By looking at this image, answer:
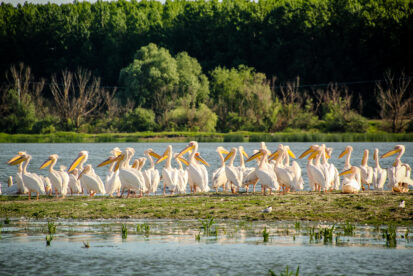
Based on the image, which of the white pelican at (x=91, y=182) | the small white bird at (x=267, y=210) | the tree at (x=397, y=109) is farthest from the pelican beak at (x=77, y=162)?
the tree at (x=397, y=109)

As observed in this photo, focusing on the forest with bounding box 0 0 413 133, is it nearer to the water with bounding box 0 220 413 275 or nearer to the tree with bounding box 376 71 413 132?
the tree with bounding box 376 71 413 132

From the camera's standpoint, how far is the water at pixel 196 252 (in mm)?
8422

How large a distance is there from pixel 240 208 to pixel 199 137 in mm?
33872

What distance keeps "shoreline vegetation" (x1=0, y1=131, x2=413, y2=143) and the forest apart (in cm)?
264

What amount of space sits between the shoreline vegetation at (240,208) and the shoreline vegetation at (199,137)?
98.2 ft

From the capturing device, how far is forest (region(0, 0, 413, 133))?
170 feet

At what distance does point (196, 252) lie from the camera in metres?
9.32

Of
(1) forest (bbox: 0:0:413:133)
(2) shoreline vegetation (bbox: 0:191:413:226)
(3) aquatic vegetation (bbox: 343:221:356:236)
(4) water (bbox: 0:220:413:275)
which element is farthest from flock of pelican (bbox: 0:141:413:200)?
(1) forest (bbox: 0:0:413:133)

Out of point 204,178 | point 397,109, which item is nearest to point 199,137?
point 397,109

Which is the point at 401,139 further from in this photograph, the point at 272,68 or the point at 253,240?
the point at 253,240

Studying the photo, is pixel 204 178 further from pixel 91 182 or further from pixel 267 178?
pixel 91 182

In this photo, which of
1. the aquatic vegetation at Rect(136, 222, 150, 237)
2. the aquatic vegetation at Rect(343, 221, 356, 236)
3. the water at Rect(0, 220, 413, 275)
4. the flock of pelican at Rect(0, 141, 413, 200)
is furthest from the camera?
the flock of pelican at Rect(0, 141, 413, 200)

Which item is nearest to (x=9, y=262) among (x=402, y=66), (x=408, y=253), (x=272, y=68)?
(x=408, y=253)

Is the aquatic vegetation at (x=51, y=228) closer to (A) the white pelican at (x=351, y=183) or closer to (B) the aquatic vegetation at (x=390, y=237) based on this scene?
(B) the aquatic vegetation at (x=390, y=237)
